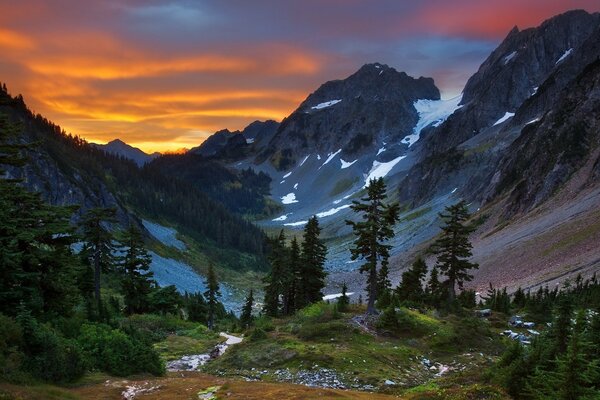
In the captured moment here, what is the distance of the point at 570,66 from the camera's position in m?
187

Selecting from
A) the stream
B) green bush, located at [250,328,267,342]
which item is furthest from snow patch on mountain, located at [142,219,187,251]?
green bush, located at [250,328,267,342]

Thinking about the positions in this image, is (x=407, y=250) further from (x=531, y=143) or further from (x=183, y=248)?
(x=183, y=248)

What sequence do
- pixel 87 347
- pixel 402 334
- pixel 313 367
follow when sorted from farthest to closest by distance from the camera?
pixel 402 334 → pixel 313 367 → pixel 87 347

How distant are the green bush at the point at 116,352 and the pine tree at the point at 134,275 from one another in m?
25.5

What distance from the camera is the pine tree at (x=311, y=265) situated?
2138 inches

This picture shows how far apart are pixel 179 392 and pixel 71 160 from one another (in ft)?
476

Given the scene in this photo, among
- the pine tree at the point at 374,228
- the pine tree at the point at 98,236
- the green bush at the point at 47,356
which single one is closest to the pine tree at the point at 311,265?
the pine tree at the point at 374,228

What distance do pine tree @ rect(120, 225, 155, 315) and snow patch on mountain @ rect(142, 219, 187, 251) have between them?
90.8 meters

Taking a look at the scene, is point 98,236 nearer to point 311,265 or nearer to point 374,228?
point 311,265

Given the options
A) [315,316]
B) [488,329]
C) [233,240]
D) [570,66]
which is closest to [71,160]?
[233,240]

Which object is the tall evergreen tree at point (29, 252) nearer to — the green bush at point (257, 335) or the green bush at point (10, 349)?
the green bush at point (10, 349)

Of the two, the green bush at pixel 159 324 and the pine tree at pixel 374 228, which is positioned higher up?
the pine tree at pixel 374 228

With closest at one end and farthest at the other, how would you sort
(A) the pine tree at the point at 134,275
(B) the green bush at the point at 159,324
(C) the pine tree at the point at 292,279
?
1. (B) the green bush at the point at 159,324
2. (A) the pine tree at the point at 134,275
3. (C) the pine tree at the point at 292,279

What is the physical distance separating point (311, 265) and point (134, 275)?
20.8 meters
